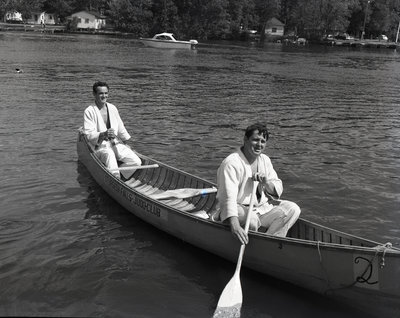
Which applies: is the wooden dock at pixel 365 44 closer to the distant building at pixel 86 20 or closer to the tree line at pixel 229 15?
the tree line at pixel 229 15

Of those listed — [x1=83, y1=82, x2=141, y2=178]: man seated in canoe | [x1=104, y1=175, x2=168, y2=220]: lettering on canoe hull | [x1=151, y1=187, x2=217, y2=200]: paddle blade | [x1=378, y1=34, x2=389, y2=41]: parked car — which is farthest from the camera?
[x1=378, y1=34, x2=389, y2=41]: parked car

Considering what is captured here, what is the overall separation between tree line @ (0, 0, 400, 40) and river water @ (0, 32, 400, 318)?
73.7m

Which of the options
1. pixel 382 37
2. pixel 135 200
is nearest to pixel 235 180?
pixel 135 200

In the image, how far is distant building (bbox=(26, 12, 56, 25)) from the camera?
126312 millimetres

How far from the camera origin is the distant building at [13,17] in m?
120

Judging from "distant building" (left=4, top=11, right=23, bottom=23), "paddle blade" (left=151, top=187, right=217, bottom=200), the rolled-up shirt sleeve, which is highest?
"distant building" (left=4, top=11, right=23, bottom=23)

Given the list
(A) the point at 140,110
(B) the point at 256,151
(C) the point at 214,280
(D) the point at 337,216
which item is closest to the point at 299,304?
(C) the point at 214,280

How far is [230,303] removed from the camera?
6621 mm

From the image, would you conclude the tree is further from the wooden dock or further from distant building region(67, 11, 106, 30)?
the wooden dock

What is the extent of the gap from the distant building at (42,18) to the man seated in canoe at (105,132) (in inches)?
4944

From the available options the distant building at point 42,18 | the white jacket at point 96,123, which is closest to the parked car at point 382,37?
the distant building at point 42,18

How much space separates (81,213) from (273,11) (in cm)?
12255

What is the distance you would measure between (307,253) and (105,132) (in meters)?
5.65

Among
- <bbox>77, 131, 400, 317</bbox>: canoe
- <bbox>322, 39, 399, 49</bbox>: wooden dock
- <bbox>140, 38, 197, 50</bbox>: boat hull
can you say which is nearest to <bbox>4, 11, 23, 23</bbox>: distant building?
<bbox>140, 38, 197, 50</bbox>: boat hull
